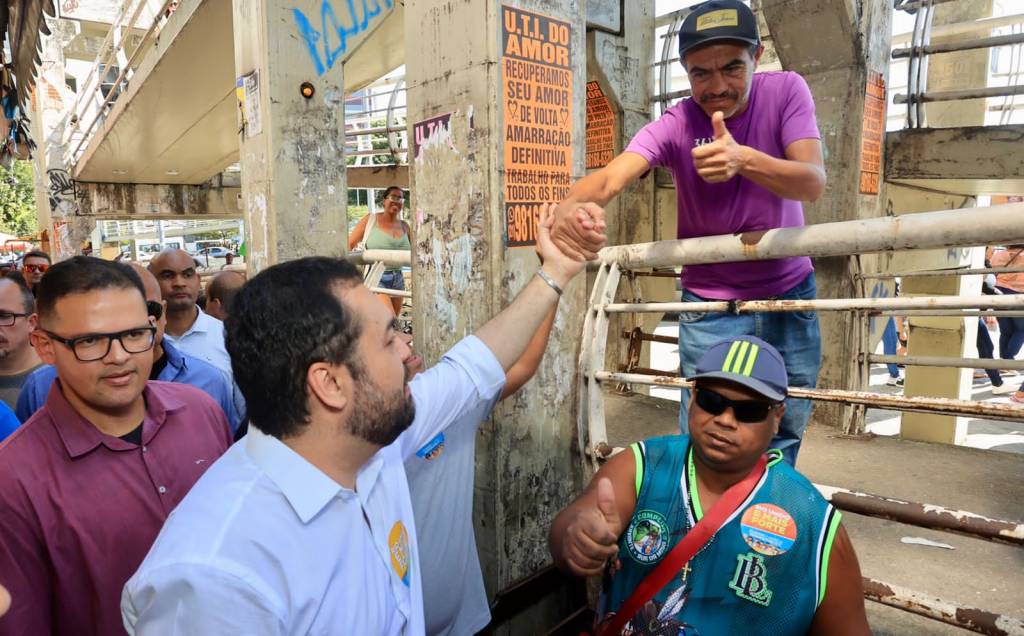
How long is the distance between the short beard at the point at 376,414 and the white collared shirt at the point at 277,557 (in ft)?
0.39

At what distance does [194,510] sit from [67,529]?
77cm

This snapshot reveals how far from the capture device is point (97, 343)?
1.83 m

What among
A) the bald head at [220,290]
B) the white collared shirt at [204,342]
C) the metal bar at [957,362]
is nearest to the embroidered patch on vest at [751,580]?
the metal bar at [957,362]

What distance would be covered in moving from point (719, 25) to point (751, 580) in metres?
1.63

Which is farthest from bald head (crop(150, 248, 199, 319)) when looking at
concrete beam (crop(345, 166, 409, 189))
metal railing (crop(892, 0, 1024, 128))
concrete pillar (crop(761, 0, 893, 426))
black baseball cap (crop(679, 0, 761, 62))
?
concrete beam (crop(345, 166, 409, 189))

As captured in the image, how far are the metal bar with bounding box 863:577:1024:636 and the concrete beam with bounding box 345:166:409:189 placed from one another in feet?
30.1

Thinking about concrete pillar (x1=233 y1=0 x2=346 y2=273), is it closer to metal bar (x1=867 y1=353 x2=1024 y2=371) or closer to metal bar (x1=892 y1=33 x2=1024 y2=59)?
metal bar (x1=867 y1=353 x2=1024 y2=371)

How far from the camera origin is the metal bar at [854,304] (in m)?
Result: 1.84

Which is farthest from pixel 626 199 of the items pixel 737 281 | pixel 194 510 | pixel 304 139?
pixel 194 510

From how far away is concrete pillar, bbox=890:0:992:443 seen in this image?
24.1 feet

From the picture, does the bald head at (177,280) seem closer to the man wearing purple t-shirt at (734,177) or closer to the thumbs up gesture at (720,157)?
the man wearing purple t-shirt at (734,177)

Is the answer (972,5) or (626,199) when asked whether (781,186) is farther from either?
(972,5)

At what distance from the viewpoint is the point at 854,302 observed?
1.97 meters

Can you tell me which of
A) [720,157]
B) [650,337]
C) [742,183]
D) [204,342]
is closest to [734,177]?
[742,183]
